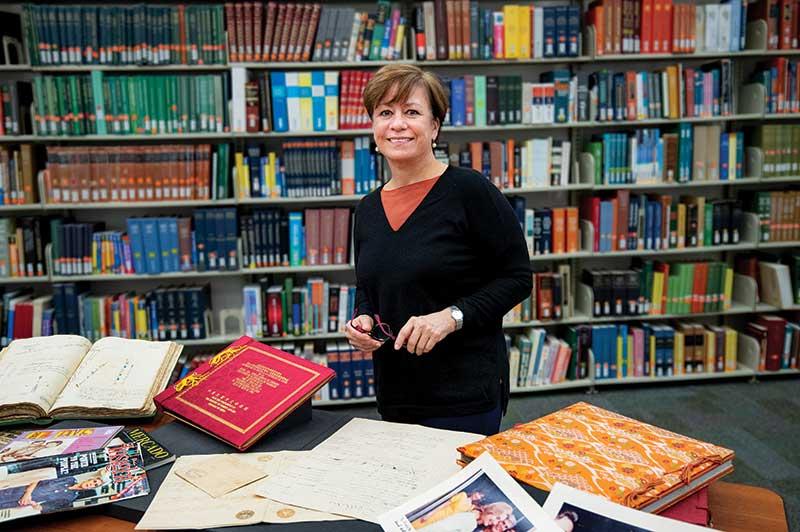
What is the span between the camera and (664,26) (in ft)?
11.6

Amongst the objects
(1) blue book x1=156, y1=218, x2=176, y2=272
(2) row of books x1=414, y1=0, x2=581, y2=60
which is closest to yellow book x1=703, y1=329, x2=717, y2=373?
(2) row of books x1=414, y1=0, x2=581, y2=60

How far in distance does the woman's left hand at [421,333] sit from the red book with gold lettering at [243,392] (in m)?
0.18

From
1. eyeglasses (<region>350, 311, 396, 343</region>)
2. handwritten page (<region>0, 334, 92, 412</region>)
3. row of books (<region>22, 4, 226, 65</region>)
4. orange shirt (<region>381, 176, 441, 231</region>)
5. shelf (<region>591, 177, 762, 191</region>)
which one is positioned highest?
row of books (<region>22, 4, 226, 65</region>)

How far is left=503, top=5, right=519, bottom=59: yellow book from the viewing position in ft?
11.4

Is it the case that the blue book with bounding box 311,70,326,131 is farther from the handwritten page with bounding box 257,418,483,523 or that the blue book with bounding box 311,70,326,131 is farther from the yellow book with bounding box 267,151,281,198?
the handwritten page with bounding box 257,418,483,523

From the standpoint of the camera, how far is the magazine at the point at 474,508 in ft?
3.00

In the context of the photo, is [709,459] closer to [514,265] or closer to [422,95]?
[514,265]

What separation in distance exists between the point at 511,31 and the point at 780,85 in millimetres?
1646

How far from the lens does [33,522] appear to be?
103 centimetres

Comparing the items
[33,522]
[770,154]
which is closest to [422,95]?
[33,522]

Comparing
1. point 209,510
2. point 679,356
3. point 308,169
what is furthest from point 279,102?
point 679,356

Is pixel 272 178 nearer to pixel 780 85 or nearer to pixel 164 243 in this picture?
pixel 164 243

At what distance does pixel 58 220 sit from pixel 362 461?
294 cm

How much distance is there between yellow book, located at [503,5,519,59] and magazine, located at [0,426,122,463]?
9.59ft
